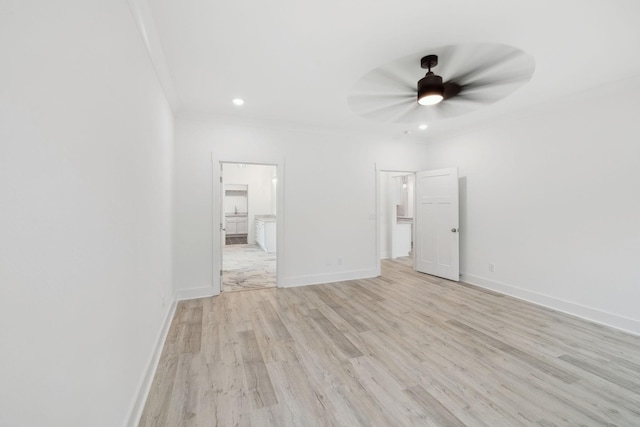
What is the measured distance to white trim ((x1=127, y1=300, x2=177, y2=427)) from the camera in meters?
1.60

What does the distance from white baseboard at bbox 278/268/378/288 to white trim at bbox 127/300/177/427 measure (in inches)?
74.2

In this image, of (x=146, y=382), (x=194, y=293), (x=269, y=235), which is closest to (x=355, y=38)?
(x=146, y=382)

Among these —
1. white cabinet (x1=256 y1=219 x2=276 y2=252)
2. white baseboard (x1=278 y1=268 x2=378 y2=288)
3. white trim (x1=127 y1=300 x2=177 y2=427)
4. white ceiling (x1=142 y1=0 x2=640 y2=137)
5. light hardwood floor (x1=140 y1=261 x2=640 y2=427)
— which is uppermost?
white ceiling (x1=142 y1=0 x2=640 y2=137)

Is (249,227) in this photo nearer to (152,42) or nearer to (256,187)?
(256,187)

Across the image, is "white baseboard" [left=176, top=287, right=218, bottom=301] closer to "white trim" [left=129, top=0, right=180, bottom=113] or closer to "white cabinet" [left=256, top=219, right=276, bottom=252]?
"white trim" [left=129, top=0, right=180, bottom=113]

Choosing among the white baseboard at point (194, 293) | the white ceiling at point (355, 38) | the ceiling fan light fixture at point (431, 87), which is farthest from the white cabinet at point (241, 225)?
the ceiling fan light fixture at point (431, 87)

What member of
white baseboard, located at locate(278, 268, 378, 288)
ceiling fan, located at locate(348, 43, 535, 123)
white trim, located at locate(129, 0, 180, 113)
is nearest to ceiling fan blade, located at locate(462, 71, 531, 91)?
ceiling fan, located at locate(348, 43, 535, 123)

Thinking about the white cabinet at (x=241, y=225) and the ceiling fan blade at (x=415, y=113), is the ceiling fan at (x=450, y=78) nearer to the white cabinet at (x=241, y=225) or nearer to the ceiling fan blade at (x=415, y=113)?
the ceiling fan blade at (x=415, y=113)

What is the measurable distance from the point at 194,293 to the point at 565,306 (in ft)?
16.2

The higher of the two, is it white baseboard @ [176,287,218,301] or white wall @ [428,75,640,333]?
white wall @ [428,75,640,333]

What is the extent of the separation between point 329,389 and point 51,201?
76.3 inches

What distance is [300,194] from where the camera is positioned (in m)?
4.44

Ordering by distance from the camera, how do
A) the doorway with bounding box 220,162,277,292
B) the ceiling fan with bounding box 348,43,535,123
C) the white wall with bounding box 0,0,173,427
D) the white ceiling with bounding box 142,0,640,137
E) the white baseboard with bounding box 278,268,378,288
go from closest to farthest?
the white wall with bounding box 0,0,173,427 < the white ceiling with bounding box 142,0,640,137 < the ceiling fan with bounding box 348,43,535,123 < the white baseboard with bounding box 278,268,378,288 < the doorway with bounding box 220,162,277,292

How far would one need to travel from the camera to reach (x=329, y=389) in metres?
1.93
